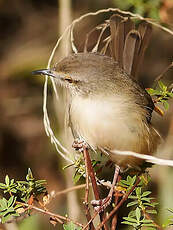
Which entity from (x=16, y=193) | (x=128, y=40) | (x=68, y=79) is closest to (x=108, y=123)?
(x=68, y=79)

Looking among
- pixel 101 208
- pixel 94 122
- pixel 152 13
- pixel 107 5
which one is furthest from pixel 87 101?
pixel 107 5

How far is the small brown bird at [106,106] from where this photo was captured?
85.4 inches

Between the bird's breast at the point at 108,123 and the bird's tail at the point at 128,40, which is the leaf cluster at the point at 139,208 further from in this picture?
the bird's tail at the point at 128,40

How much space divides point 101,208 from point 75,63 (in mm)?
714

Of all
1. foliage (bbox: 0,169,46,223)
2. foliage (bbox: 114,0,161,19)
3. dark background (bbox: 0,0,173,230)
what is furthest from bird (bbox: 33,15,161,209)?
dark background (bbox: 0,0,173,230)

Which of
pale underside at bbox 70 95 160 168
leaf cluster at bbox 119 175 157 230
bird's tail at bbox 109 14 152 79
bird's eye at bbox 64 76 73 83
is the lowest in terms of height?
leaf cluster at bbox 119 175 157 230

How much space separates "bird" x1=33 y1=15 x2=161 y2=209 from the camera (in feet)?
7.11

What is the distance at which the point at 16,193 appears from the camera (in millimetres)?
1846

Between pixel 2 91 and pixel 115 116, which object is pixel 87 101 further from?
pixel 2 91

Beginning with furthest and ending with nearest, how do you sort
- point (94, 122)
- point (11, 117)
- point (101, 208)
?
point (11, 117), point (94, 122), point (101, 208)

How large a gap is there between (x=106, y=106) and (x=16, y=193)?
58 cm

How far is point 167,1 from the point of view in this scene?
117 inches

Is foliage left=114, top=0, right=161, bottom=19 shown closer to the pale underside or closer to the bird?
the bird

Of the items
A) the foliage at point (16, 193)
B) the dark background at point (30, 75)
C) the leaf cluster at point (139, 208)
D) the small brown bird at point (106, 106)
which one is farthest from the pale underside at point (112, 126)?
the dark background at point (30, 75)
